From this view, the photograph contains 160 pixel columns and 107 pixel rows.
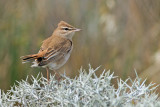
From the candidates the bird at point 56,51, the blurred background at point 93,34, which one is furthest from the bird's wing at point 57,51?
the blurred background at point 93,34

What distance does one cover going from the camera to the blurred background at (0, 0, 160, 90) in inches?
146

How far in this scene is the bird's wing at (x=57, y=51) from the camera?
258cm

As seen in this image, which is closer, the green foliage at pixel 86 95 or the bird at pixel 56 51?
the green foliage at pixel 86 95

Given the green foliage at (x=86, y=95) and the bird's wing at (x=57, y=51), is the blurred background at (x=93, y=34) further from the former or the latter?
the green foliage at (x=86, y=95)

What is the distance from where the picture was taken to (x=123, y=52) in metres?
4.17

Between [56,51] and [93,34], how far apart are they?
4.95 feet

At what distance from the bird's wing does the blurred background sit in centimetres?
90

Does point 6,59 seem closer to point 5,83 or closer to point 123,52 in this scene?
point 5,83

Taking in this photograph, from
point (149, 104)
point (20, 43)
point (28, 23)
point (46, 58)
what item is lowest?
point (149, 104)

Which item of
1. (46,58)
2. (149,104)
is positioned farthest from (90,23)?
(149,104)

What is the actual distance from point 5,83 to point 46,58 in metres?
1.14

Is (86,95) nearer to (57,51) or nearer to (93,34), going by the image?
(57,51)

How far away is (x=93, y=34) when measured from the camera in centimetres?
422

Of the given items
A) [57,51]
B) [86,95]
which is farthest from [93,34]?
[86,95]
